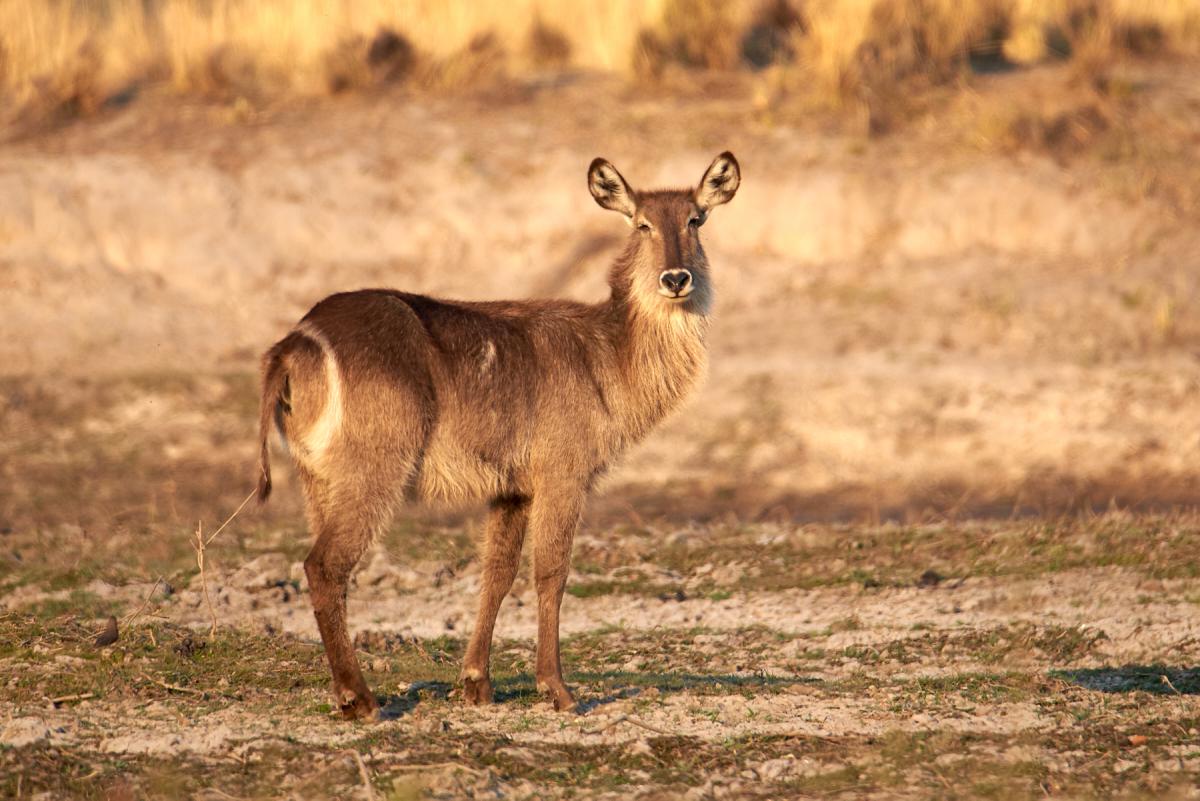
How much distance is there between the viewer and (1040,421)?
1102 cm

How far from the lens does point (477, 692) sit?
6191mm

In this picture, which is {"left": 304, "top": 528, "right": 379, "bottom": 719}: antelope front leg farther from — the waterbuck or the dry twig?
the dry twig

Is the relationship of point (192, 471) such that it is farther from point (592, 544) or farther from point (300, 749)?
point (300, 749)

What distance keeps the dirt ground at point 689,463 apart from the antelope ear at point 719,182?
2.06m

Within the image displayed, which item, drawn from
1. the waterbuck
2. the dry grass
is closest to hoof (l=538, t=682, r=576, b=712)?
the waterbuck

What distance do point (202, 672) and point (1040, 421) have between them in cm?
651

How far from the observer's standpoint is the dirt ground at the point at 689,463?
5711 millimetres

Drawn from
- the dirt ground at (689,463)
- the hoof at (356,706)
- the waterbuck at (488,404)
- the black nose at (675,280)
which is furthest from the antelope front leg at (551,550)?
the black nose at (675,280)

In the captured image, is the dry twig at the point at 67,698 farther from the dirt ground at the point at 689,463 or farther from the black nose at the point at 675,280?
the black nose at the point at 675,280

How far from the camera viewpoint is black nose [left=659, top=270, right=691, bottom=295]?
6727mm

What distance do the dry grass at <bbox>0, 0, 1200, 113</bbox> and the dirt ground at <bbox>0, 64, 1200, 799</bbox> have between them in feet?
1.20

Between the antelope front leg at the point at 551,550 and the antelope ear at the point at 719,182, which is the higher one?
the antelope ear at the point at 719,182

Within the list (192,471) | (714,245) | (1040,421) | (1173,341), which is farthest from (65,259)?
(1173,341)

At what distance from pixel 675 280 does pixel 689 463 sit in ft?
14.3
